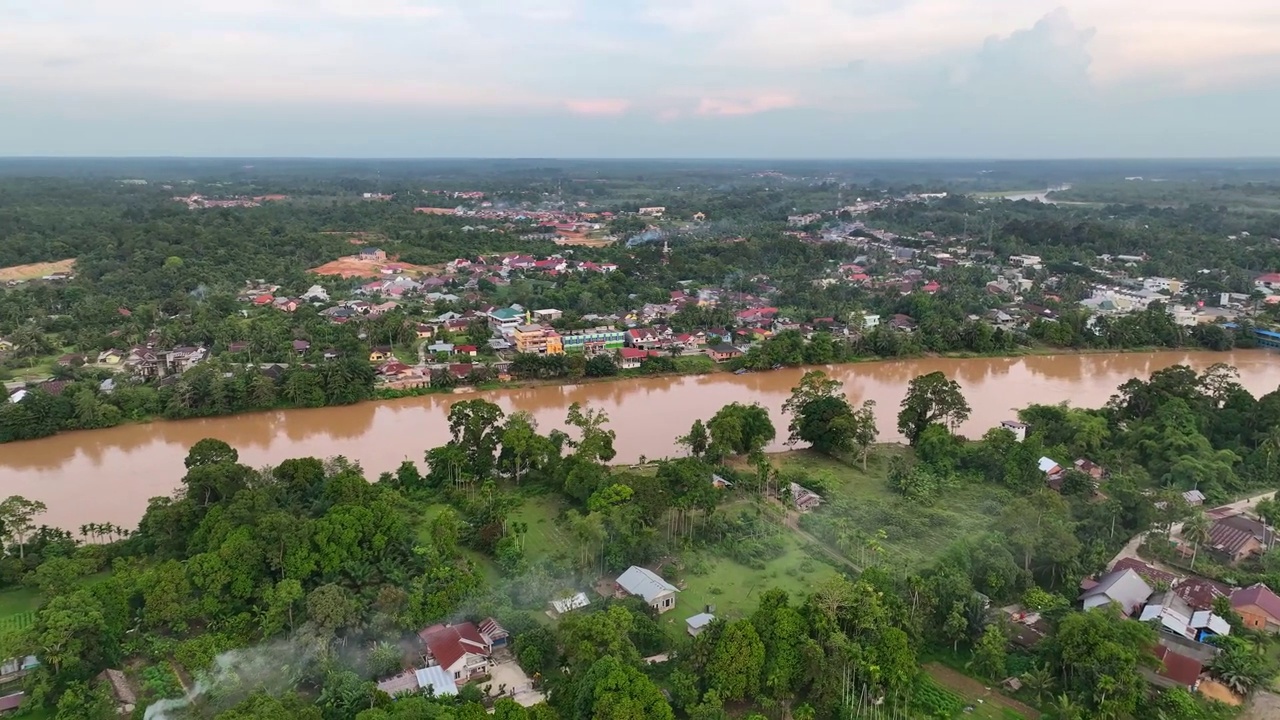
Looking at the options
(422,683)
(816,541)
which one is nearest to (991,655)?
(816,541)

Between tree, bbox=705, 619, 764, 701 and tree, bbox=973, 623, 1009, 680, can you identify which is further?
tree, bbox=973, 623, 1009, 680

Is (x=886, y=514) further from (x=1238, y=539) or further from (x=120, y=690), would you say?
(x=120, y=690)

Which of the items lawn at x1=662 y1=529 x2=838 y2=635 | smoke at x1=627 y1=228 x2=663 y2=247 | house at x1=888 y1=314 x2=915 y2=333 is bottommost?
lawn at x1=662 y1=529 x2=838 y2=635

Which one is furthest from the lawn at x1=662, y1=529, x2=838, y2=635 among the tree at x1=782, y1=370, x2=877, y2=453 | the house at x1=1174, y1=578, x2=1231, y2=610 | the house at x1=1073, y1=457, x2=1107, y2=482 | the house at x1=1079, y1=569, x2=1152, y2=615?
the house at x1=1073, y1=457, x2=1107, y2=482

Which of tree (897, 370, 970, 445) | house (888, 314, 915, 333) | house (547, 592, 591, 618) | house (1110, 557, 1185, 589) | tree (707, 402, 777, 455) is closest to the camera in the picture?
house (547, 592, 591, 618)

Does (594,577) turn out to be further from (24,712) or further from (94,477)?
(94,477)

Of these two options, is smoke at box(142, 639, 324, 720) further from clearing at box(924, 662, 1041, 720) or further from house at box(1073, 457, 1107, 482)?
house at box(1073, 457, 1107, 482)
